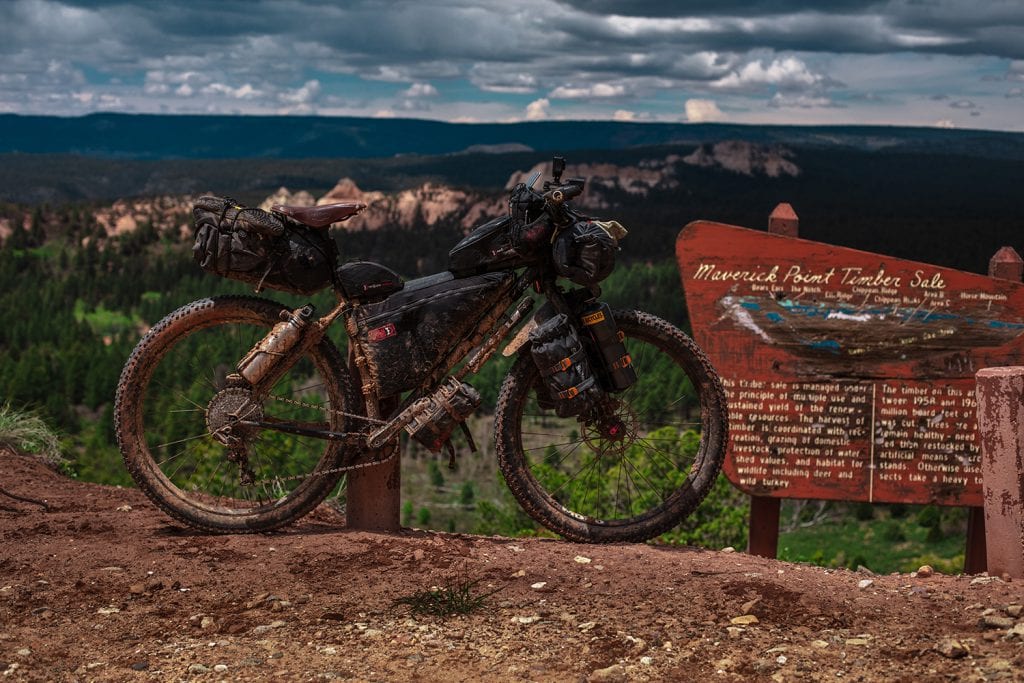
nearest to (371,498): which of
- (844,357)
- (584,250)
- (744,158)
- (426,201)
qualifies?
(584,250)

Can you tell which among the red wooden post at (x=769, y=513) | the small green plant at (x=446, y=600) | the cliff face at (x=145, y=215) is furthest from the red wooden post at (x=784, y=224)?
the cliff face at (x=145, y=215)

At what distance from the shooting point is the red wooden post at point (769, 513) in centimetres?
726

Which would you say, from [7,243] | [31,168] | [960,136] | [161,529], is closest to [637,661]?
[161,529]

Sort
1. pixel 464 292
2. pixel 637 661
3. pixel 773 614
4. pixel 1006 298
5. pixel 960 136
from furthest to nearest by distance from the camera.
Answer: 1. pixel 960 136
2. pixel 1006 298
3. pixel 464 292
4. pixel 773 614
5. pixel 637 661

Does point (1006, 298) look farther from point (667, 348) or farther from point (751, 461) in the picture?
point (667, 348)

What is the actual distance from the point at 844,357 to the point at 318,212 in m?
3.37

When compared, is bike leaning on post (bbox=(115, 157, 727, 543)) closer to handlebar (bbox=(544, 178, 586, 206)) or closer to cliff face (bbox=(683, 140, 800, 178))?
handlebar (bbox=(544, 178, 586, 206))

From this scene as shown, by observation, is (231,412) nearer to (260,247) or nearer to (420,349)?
(260,247)

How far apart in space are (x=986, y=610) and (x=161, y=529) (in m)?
3.83

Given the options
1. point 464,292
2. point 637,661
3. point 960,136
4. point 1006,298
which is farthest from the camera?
point 960,136

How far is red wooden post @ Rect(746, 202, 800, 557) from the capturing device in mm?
7258

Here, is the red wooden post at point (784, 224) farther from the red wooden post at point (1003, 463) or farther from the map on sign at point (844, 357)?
the red wooden post at point (1003, 463)

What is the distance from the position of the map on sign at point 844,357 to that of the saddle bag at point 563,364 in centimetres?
165

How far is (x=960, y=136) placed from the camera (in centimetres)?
17325
